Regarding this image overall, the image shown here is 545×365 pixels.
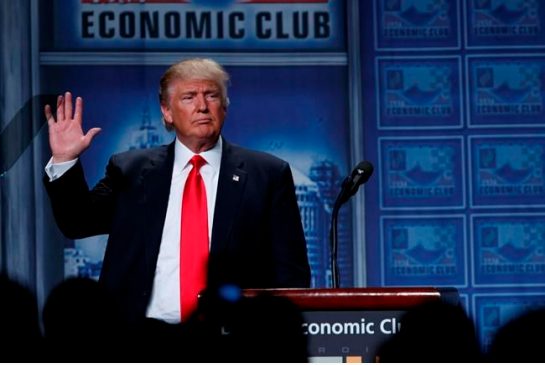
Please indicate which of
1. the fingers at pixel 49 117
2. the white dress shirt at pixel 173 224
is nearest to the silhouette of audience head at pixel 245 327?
the white dress shirt at pixel 173 224

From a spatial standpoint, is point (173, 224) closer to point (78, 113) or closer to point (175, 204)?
point (175, 204)

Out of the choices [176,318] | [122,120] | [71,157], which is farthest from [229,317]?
[122,120]

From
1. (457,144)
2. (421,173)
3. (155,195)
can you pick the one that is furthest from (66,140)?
Result: (457,144)

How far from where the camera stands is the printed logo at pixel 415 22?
4996 millimetres

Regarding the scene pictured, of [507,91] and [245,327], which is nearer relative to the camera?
[245,327]

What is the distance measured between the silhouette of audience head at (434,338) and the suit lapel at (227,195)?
874mm

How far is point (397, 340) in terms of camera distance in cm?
226

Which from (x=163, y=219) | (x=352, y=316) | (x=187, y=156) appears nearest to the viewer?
(x=352, y=316)

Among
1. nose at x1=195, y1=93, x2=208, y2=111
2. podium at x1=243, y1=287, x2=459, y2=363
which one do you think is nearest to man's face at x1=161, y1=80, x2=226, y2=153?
nose at x1=195, y1=93, x2=208, y2=111

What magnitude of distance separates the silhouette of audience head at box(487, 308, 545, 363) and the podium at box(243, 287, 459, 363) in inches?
9.2

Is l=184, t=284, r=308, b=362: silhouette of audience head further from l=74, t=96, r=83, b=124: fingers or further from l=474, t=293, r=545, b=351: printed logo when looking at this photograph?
l=474, t=293, r=545, b=351: printed logo

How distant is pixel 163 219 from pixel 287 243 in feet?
1.15

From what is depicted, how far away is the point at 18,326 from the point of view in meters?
2.29

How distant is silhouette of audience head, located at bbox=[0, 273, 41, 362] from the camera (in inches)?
79.0
